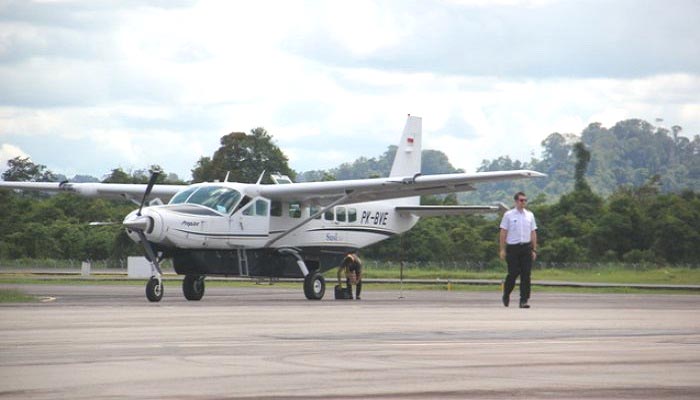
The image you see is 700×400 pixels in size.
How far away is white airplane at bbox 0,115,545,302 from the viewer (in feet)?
92.2

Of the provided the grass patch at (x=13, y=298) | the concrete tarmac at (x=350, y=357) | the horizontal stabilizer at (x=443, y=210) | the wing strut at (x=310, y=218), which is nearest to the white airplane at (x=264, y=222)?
the wing strut at (x=310, y=218)

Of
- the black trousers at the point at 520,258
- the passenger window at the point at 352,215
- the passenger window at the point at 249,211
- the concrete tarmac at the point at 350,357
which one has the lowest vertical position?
the concrete tarmac at the point at 350,357

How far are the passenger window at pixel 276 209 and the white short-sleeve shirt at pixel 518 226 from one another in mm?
11460

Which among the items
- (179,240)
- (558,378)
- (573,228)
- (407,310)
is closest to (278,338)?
(558,378)

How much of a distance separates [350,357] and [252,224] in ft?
64.6

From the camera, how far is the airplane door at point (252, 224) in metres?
30.0

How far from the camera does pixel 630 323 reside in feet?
52.8

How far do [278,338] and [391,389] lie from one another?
463 cm

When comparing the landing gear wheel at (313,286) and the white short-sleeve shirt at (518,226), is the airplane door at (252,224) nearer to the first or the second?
the landing gear wheel at (313,286)

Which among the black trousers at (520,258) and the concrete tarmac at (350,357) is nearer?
the concrete tarmac at (350,357)

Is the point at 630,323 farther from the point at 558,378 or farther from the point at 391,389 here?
the point at 391,389

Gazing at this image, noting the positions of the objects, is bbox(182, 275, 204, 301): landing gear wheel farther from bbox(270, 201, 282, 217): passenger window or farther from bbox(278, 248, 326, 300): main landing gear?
bbox(270, 201, 282, 217): passenger window

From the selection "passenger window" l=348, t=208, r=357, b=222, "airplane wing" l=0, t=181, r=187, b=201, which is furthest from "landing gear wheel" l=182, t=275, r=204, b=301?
"passenger window" l=348, t=208, r=357, b=222

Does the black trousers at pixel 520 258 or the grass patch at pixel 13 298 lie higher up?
the black trousers at pixel 520 258
